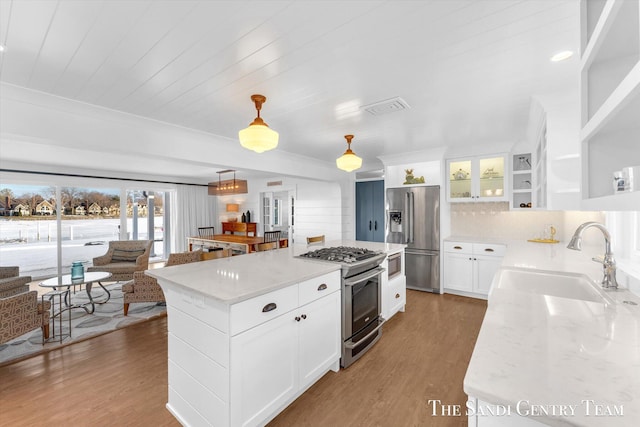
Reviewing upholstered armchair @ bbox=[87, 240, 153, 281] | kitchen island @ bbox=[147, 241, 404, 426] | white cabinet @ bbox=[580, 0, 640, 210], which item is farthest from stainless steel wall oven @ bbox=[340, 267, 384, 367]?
upholstered armchair @ bbox=[87, 240, 153, 281]

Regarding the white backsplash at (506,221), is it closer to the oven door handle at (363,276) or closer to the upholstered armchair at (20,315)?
the oven door handle at (363,276)

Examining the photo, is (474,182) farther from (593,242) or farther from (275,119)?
(275,119)

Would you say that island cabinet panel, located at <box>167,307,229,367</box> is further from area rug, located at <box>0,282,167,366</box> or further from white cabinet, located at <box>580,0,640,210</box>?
area rug, located at <box>0,282,167,366</box>

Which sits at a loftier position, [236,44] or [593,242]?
[236,44]

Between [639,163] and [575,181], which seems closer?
[639,163]

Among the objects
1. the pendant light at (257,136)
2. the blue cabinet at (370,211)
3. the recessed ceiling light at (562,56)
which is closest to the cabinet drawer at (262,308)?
the pendant light at (257,136)

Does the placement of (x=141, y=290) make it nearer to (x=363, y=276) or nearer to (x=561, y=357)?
(x=363, y=276)

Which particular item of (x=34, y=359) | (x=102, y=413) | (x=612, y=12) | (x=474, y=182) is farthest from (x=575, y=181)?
(x=34, y=359)

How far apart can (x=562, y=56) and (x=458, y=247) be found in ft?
10.2

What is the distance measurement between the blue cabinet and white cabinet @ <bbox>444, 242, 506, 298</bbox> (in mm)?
1531

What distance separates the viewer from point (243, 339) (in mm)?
1521

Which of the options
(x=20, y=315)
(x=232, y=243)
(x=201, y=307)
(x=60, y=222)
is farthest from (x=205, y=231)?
(x=201, y=307)

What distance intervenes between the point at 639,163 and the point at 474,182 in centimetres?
366

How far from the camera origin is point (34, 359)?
2.53m
